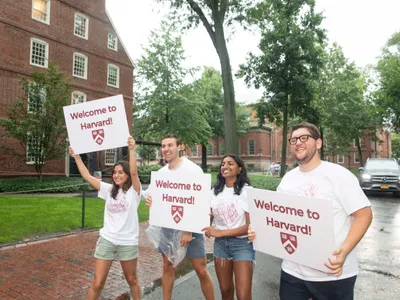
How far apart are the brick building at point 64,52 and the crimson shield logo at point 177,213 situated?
56.9 ft

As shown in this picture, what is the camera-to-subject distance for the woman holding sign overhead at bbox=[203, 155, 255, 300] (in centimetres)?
328

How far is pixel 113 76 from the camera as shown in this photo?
28422 millimetres

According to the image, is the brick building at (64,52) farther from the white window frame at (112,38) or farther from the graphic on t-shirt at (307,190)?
the graphic on t-shirt at (307,190)

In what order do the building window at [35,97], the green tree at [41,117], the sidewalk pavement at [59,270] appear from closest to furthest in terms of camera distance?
the sidewalk pavement at [59,270], the green tree at [41,117], the building window at [35,97]

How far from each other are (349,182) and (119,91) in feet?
92.5

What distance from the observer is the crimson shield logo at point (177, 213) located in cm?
360

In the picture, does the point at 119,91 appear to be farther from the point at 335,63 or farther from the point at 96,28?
the point at 335,63

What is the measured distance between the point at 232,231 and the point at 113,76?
27.4 m

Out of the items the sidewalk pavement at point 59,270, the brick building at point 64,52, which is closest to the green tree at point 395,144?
the brick building at point 64,52

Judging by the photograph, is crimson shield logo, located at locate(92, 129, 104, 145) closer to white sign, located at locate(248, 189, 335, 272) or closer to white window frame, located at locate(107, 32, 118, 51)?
white sign, located at locate(248, 189, 335, 272)

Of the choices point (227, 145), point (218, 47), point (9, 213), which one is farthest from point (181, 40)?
point (9, 213)

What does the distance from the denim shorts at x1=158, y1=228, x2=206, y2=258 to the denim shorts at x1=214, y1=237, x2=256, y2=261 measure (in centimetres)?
32

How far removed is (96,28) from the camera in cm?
2686

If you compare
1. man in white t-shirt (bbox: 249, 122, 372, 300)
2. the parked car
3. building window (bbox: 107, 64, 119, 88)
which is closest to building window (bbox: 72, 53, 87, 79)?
building window (bbox: 107, 64, 119, 88)
